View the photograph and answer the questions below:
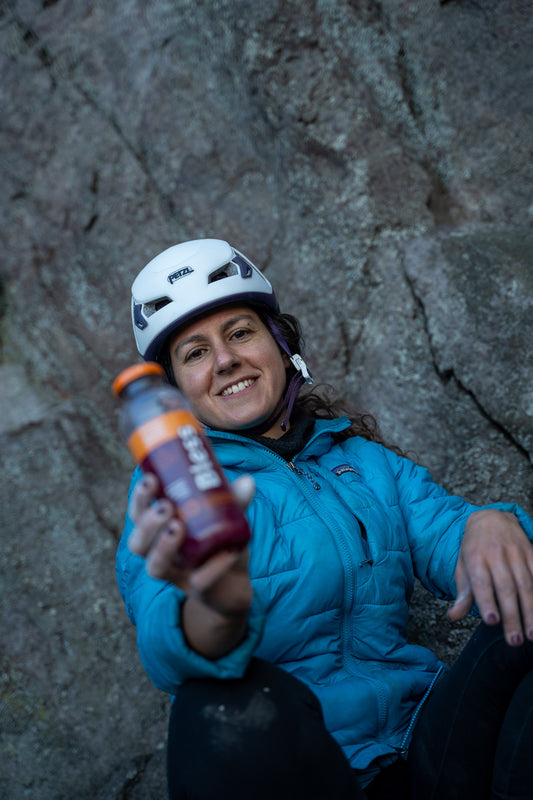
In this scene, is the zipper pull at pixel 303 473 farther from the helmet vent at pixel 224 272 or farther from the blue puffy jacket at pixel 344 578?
the helmet vent at pixel 224 272

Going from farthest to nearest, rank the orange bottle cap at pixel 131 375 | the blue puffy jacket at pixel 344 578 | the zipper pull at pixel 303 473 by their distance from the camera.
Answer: the zipper pull at pixel 303 473
the blue puffy jacket at pixel 344 578
the orange bottle cap at pixel 131 375

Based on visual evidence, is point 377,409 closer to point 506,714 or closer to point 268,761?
point 506,714

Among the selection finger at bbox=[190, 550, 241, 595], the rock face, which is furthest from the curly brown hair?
finger at bbox=[190, 550, 241, 595]

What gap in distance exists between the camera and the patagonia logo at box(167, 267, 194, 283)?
3.00 meters

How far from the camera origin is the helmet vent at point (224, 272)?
10.2 ft

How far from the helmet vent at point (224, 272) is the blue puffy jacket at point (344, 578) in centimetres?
96

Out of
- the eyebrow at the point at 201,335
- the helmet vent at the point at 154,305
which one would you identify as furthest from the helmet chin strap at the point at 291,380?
the helmet vent at the point at 154,305

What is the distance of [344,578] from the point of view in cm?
228

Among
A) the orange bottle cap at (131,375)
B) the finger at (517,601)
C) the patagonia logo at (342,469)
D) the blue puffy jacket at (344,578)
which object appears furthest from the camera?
the patagonia logo at (342,469)

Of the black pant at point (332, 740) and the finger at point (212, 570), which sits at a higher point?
the finger at point (212, 570)

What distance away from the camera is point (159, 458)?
4.97 feet

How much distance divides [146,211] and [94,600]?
110 inches

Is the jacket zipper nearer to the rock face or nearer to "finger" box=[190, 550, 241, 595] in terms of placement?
the rock face

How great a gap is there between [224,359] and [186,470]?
4.00 feet
